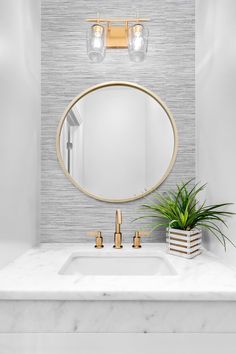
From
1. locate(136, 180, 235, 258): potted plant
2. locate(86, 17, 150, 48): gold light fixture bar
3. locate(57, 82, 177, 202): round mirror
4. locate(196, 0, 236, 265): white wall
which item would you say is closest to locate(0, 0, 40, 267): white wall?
locate(57, 82, 177, 202): round mirror

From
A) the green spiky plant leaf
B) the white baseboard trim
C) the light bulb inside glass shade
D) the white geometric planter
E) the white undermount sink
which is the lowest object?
the white baseboard trim

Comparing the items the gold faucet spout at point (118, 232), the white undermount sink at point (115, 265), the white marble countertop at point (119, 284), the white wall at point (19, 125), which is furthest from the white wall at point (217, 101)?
the white wall at point (19, 125)

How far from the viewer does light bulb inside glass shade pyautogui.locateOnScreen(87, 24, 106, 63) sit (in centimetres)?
139

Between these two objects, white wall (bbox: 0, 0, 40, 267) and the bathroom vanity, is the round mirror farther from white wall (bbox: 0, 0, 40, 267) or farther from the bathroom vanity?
the bathroom vanity

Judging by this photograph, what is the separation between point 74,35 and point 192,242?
1222mm

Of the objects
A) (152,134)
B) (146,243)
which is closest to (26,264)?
(146,243)

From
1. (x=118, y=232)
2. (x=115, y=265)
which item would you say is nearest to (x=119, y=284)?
(x=115, y=265)

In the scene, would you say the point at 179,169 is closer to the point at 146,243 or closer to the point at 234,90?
the point at 146,243

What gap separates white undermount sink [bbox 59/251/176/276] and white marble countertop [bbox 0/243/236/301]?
0.16m

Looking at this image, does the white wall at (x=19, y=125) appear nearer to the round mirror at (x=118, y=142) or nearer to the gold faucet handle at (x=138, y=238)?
the round mirror at (x=118, y=142)

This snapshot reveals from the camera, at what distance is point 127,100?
1513 mm

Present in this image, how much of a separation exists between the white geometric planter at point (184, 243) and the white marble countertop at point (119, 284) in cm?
8

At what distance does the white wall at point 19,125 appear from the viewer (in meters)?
1.08

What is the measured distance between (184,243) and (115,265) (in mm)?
327
